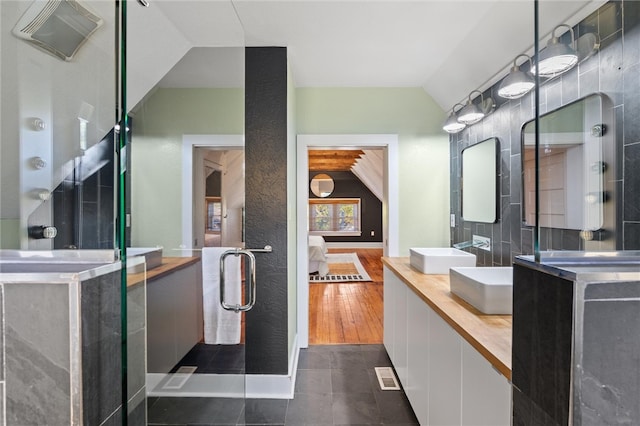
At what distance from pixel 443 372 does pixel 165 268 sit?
4.14ft

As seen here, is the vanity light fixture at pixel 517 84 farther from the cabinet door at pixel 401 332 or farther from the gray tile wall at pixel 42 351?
the gray tile wall at pixel 42 351

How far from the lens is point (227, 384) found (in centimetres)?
160

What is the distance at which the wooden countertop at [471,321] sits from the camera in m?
0.98

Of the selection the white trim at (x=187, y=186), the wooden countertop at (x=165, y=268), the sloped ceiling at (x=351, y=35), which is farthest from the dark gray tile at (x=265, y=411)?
the sloped ceiling at (x=351, y=35)

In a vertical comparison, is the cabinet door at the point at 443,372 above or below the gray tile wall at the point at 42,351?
below

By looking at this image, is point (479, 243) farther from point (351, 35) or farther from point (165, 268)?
point (165, 268)

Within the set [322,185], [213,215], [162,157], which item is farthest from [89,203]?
[322,185]

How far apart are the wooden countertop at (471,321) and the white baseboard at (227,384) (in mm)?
1096

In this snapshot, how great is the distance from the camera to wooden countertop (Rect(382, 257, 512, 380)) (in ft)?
3.21

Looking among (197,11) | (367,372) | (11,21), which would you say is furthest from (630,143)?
(367,372)

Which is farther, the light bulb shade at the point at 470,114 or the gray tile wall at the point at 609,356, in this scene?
the light bulb shade at the point at 470,114

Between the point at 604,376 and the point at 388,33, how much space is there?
2042 millimetres

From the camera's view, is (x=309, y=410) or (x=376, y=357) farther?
(x=376, y=357)

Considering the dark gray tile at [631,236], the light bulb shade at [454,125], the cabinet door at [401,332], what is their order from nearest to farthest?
1. the dark gray tile at [631,236]
2. the cabinet door at [401,332]
3. the light bulb shade at [454,125]
